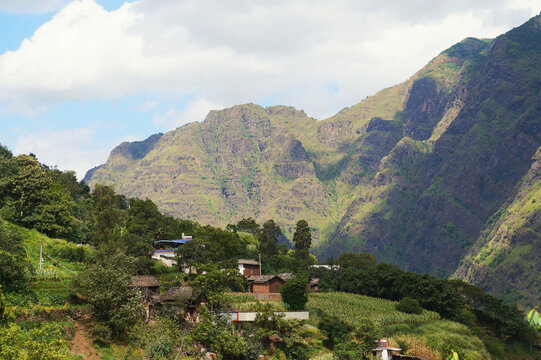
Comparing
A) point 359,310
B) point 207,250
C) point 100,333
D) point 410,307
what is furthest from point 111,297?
point 410,307

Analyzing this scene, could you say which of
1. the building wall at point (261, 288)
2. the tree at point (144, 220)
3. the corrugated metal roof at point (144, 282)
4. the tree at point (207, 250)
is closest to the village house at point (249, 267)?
the tree at point (207, 250)

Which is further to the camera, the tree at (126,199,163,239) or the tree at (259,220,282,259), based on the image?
the tree at (259,220,282,259)

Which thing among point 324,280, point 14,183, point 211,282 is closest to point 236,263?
point 324,280

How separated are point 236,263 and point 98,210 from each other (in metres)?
38.4

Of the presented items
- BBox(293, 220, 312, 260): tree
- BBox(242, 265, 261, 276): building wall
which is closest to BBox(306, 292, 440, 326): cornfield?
BBox(242, 265, 261, 276): building wall

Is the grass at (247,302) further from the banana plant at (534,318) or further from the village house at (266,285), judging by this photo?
the banana plant at (534,318)

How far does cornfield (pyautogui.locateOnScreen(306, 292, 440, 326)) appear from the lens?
90.4 m

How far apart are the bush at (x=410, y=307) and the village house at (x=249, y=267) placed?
108 ft

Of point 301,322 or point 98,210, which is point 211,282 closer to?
point 301,322

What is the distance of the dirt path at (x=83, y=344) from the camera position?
2308 inches

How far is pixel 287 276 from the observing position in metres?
112

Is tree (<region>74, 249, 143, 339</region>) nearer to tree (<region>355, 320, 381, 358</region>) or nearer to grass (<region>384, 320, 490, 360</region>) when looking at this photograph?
tree (<region>355, 320, 381, 358</region>)

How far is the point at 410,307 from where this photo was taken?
10106cm

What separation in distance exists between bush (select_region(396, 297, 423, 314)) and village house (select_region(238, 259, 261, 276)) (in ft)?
108
